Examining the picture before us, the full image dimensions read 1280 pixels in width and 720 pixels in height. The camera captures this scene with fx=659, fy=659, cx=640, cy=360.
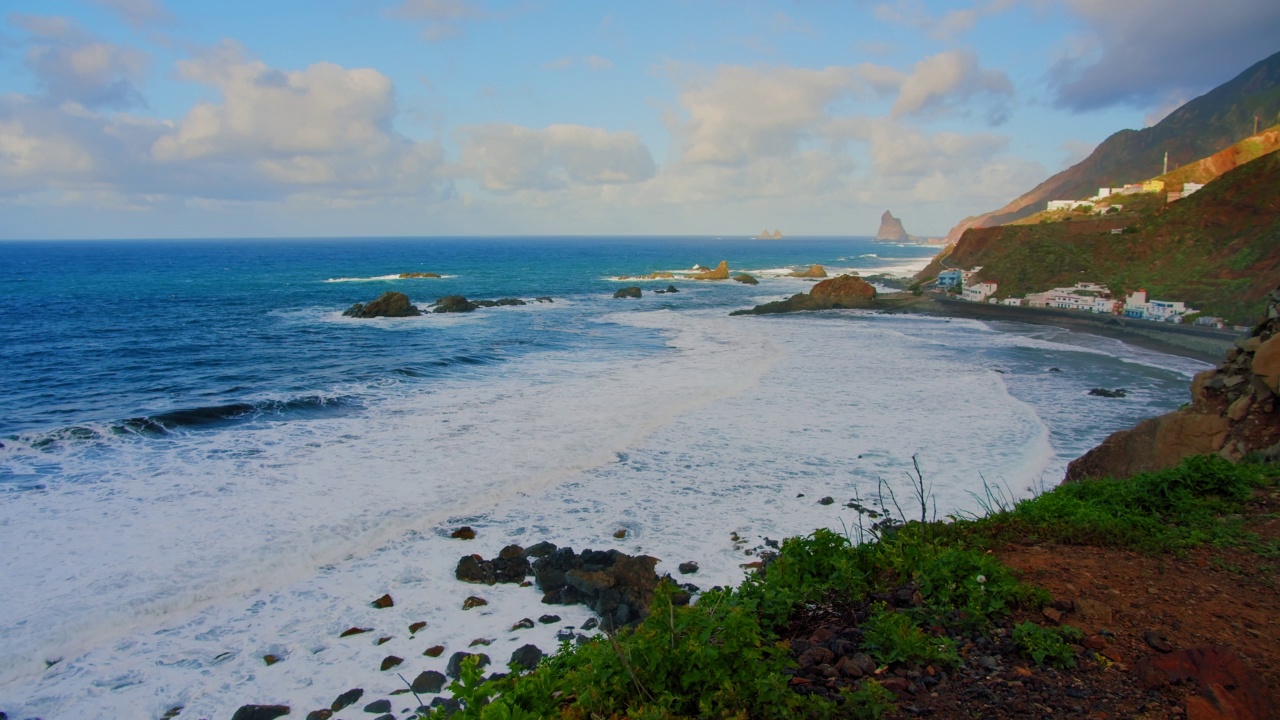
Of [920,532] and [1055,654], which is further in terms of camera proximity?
[920,532]

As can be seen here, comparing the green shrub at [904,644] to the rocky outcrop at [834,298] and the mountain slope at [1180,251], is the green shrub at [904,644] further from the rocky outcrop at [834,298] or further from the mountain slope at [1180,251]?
the rocky outcrop at [834,298]

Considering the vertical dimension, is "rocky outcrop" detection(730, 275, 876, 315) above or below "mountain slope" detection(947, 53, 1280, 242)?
below

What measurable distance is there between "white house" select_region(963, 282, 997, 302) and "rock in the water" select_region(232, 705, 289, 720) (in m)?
58.5

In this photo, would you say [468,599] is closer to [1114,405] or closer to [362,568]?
[362,568]

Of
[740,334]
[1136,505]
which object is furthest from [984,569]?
[740,334]

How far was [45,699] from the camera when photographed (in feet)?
24.5

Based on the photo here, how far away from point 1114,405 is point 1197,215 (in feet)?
145

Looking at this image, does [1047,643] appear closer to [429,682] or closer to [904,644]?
[904,644]

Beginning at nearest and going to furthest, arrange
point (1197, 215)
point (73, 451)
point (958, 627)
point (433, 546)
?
point (958, 627), point (433, 546), point (73, 451), point (1197, 215)

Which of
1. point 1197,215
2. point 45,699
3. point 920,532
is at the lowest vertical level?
point 45,699

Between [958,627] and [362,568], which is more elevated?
[958,627]

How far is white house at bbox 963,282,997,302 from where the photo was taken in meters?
55.3

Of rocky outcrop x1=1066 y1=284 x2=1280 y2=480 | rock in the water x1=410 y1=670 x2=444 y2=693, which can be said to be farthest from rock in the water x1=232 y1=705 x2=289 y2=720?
rocky outcrop x1=1066 y1=284 x2=1280 y2=480

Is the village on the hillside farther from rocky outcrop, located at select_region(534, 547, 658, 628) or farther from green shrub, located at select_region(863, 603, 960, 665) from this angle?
green shrub, located at select_region(863, 603, 960, 665)
